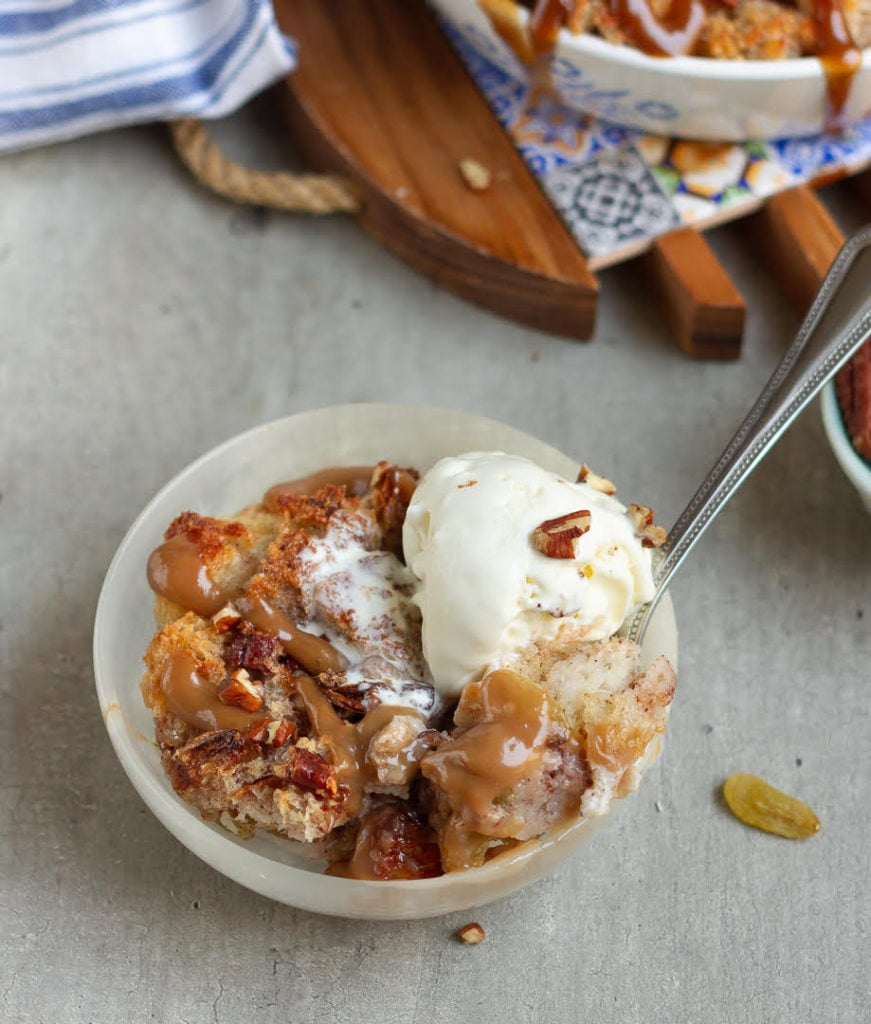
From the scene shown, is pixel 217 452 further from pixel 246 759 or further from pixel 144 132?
pixel 144 132

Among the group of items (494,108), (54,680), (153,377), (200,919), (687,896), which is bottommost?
(687,896)

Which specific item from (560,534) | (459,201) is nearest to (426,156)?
(459,201)

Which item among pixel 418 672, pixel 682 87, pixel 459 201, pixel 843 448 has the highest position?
pixel 682 87

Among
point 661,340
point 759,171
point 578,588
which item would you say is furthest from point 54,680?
point 759,171

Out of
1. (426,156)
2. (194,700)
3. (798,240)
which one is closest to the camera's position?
(194,700)

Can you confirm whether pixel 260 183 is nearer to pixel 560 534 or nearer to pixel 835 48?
pixel 835 48

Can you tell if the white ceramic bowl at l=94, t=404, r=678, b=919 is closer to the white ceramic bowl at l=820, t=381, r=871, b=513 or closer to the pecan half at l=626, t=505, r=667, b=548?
the pecan half at l=626, t=505, r=667, b=548

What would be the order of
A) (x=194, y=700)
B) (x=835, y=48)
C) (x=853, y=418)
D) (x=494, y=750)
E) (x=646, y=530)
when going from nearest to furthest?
(x=494, y=750) < (x=194, y=700) < (x=646, y=530) < (x=853, y=418) < (x=835, y=48)

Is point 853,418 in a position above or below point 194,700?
below
